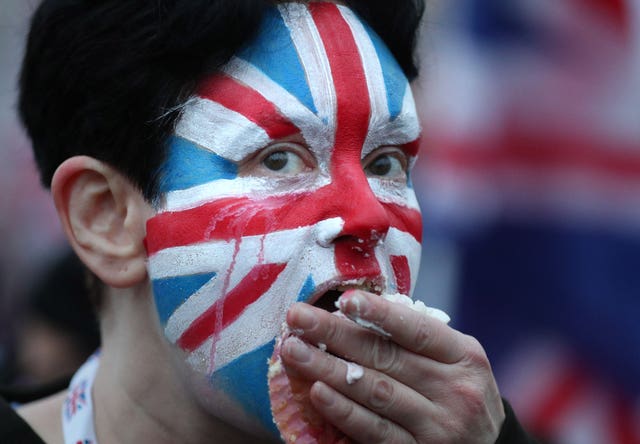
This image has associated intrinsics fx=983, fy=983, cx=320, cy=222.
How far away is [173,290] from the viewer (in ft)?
8.24

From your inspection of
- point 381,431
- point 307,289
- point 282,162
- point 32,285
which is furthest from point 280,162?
point 32,285

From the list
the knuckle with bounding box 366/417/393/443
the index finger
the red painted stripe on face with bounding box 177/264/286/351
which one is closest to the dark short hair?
the red painted stripe on face with bounding box 177/264/286/351

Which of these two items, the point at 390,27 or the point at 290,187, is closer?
the point at 290,187

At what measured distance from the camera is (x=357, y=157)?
2.54 meters

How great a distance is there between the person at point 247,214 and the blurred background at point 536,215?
2.03 m

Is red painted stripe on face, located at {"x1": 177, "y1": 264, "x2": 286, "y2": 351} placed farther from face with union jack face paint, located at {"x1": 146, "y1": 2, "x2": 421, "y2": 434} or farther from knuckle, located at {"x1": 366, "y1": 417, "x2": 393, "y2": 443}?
knuckle, located at {"x1": 366, "y1": 417, "x2": 393, "y2": 443}

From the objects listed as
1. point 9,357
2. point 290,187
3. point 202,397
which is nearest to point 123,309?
point 202,397

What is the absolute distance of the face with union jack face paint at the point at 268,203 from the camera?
95.0 inches

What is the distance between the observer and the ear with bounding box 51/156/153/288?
2.62 metres

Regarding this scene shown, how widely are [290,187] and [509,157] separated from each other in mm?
2716

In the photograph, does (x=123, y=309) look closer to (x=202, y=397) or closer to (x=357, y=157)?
(x=202, y=397)

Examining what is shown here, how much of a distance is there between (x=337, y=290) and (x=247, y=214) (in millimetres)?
295

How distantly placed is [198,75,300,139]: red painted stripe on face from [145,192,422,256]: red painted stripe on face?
6.8 inches

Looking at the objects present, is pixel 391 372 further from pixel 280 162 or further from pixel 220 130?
pixel 220 130
